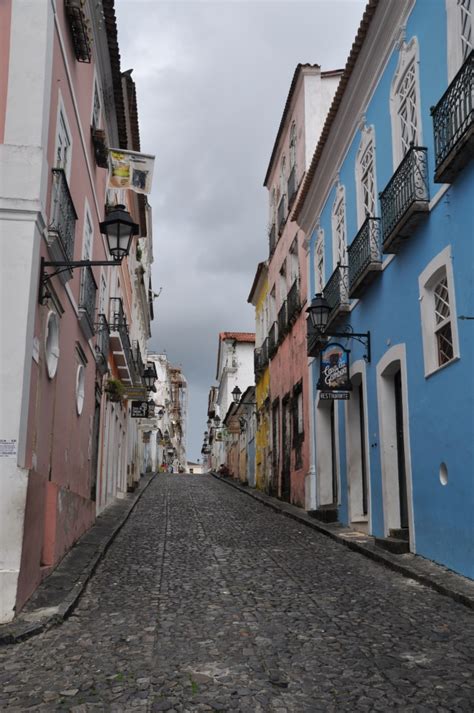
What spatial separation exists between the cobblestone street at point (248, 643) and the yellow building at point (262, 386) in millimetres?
14243

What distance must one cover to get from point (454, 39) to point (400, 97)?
2219mm

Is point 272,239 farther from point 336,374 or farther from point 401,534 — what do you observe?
point 401,534

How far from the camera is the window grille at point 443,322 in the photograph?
824 centimetres

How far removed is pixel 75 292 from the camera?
34.0 ft

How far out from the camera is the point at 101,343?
555 inches

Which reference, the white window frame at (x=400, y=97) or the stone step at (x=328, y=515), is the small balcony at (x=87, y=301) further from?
the stone step at (x=328, y=515)

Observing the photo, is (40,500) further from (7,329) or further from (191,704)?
(191,704)

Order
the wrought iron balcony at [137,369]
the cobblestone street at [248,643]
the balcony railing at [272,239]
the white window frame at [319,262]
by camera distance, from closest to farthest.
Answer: the cobblestone street at [248,643]
the white window frame at [319,262]
the wrought iron balcony at [137,369]
the balcony railing at [272,239]

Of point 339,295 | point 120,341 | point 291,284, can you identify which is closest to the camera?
point 339,295

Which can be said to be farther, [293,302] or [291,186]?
[291,186]

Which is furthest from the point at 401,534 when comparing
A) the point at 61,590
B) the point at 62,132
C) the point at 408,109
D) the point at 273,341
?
the point at 273,341

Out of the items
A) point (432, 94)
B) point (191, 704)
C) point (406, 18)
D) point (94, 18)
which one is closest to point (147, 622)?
point (191, 704)

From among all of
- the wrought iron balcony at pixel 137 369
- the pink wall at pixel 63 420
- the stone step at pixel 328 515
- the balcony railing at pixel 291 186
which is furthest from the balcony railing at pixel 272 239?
the stone step at pixel 328 515

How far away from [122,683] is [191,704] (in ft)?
2.02
